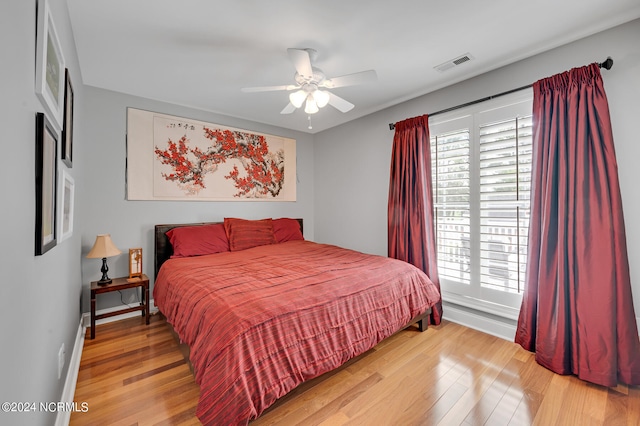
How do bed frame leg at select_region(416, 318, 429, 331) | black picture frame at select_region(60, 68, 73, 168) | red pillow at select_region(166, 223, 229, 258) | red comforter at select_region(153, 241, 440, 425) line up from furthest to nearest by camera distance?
red pillow at select_region(166, 223, 229, 258) → bed frame leg at select_region(416, 318, 429, 331) → black picture frame at select_region(60, 68, 73, 168) → red comforter at select_region(153, 241, 440, 425)

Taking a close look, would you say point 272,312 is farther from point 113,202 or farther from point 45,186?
point 113,202

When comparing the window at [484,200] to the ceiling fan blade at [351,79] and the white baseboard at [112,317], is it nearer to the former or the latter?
the ceiling fan blade at [351,79]

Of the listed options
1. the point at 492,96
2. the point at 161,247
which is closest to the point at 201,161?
the point at 161,247

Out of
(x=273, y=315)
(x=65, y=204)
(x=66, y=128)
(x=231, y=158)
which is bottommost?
(x=273, y=315)

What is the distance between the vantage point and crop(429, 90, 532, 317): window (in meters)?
2.45

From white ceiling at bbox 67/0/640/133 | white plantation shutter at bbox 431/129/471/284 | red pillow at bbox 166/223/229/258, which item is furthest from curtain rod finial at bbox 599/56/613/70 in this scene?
red pillow at bbox 166/223/229/258

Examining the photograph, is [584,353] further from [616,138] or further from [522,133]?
[522,133]

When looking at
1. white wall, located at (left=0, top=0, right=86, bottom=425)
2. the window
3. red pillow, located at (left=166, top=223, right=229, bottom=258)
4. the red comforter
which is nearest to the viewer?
white wall, located at (left=0, top=0, right=86, bottom=425)

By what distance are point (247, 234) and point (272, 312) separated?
80.6 inches

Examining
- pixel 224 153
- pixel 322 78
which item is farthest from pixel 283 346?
pixel 224 153

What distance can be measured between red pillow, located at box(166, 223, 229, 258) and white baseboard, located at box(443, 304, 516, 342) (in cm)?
265

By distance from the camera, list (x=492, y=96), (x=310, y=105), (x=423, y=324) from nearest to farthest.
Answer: (x=310, y=105), (x=492, y=96), (x=423, y=324)

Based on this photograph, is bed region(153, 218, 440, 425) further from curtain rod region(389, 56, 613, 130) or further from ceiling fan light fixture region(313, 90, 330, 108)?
curtain rod region(389, 56, 613, 130)

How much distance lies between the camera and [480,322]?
275 cm
